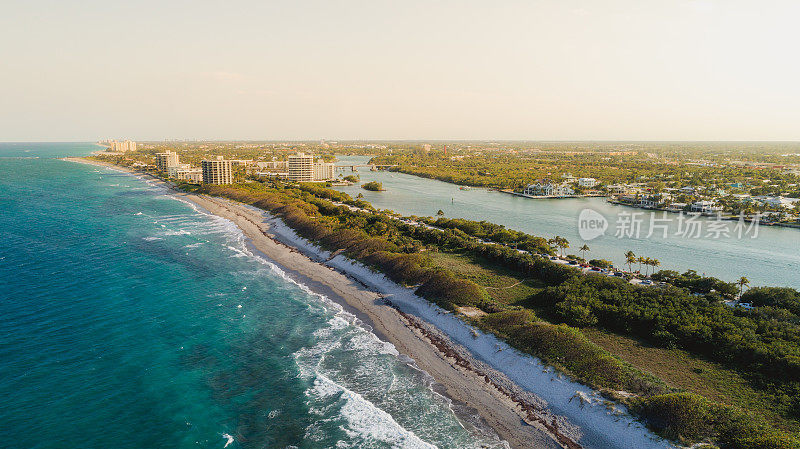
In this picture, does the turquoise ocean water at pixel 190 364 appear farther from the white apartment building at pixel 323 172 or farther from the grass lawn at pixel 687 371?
the white apartment building at pixel 323 172

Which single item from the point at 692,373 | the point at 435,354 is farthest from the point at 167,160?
the point at 692,373

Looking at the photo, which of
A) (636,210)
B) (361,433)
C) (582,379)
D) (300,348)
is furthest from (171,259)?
(636,210)

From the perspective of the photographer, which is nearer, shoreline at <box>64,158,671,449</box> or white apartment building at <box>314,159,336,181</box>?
shoreline at <box>64,158,671,449</box>

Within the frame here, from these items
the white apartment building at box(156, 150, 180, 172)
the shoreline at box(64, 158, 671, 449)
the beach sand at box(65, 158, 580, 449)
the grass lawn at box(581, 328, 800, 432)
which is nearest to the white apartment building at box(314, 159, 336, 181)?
the white apartment building at box(156, 150, 180, 172)

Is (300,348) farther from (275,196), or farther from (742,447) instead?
(275,196)

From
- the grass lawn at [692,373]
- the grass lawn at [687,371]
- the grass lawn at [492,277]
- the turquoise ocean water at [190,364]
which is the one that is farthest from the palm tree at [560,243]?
the turquoise ocean water at [190,364]

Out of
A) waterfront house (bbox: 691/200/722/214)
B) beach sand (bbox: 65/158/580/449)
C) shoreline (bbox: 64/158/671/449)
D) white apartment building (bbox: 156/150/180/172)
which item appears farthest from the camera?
white apartment building (bbox: 156/150/180/172)

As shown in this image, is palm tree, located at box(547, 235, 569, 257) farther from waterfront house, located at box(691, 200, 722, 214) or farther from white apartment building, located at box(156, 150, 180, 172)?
white apartment building, located at box(156, 150, 180, 172)
